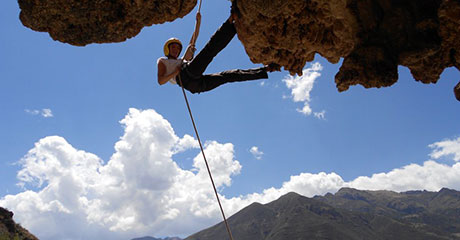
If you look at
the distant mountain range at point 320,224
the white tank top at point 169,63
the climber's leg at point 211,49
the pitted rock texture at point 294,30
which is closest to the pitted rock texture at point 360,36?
the pitted rock texture at point 294,30

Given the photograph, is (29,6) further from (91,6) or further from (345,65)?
(345,65)

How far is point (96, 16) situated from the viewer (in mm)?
5141

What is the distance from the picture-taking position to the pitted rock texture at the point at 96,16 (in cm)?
482

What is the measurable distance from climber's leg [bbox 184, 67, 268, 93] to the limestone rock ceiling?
318 mm

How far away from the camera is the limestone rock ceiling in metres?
5.12

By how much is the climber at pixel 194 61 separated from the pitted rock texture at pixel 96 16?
934 mm

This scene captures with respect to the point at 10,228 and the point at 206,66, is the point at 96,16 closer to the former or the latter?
the point at 206,66

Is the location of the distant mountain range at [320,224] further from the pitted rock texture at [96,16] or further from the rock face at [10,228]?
the pitted rock texture at [96,16]

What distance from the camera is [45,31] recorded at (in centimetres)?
518

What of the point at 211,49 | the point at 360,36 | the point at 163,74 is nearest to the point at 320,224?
the point at 360,36

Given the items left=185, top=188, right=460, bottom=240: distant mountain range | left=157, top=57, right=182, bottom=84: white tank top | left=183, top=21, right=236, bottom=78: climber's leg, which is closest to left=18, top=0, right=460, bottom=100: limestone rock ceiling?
left=183, top=21, right=236, bottom=78: climber's leg

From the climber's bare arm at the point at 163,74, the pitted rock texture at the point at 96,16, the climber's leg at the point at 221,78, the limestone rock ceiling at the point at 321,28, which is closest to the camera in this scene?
the pitted rock texture at the point at 96,16

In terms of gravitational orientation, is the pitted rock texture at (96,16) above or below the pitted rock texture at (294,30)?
above

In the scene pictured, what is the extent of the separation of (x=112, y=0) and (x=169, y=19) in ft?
3.32
